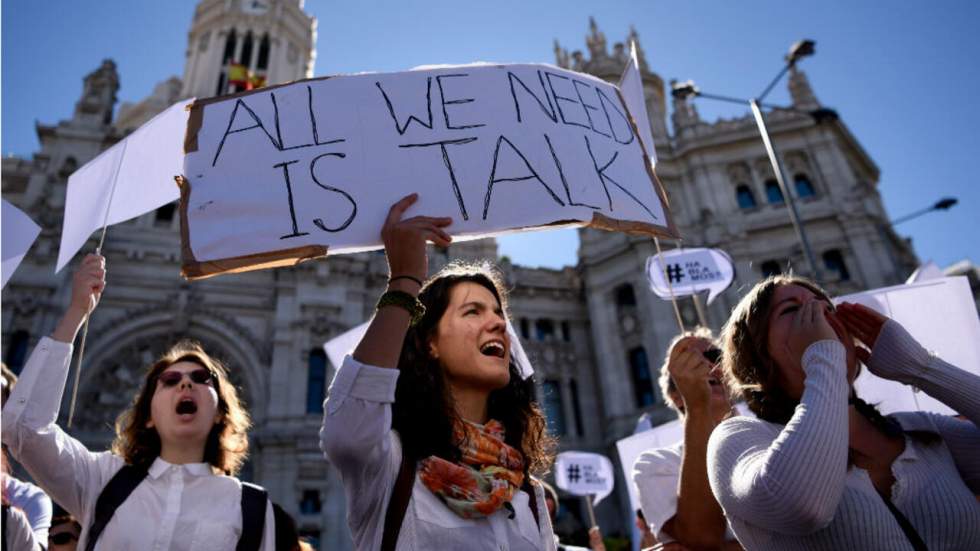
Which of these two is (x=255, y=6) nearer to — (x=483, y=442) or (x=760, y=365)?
(x=483, y=442)

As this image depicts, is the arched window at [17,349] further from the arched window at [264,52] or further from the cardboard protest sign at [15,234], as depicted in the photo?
the cardboard protest sign at [15,234]

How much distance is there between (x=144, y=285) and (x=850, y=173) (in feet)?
91.6

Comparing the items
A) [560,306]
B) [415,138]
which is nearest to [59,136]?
[560,306]

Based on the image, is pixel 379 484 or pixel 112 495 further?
pixel 112 495

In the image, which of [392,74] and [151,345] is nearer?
[392,74]

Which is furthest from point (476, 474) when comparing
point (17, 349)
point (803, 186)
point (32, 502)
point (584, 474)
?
point (803, 186)

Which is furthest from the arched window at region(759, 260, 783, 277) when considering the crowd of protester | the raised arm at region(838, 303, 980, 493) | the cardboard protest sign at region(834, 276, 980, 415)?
the raised arm at region(838, 303, 980, 493)

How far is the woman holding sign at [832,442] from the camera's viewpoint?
2057mm

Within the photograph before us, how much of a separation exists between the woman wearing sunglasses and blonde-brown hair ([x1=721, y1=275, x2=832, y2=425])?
8.13 ft

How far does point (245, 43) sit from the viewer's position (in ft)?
118

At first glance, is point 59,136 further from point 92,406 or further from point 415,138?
point 415,138

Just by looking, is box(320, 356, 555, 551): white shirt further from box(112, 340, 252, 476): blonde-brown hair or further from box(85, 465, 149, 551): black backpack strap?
box(112, 340, 252, 476): blonde-brown hair

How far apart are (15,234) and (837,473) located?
4.60 metres

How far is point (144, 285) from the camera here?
75.9ft
